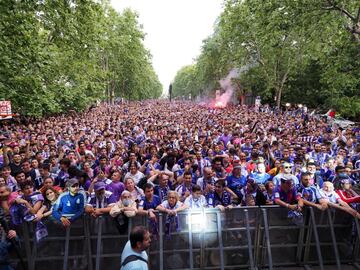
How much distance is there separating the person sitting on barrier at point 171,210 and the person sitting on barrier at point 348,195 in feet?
9.52

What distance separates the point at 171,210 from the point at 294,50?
33.2m

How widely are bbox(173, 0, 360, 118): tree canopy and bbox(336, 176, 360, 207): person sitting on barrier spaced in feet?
32.1

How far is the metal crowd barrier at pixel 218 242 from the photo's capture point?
522 cm

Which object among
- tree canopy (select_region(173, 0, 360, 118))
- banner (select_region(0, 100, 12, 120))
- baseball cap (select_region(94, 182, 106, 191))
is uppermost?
tree canopy (select_region(173, 0, 360, 118))

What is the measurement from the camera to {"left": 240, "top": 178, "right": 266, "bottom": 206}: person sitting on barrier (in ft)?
19.3

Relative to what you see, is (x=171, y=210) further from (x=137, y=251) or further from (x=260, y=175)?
(x=260, y=175)

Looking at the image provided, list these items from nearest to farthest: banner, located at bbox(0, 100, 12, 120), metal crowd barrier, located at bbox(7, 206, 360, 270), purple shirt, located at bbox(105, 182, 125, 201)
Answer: metal crowd barrier, located at bbox(7, 206, 360, 270) < purple shirt, located at bbox(105, 182, 125, 201) < banner, located at bbox(0, 100, 12, 120)

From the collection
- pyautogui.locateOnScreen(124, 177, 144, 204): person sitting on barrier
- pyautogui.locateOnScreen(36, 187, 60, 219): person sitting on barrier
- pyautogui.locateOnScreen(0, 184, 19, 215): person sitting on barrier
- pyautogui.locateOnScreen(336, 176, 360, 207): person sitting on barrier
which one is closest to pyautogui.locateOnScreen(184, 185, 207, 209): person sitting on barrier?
pyautogui.locateOnScreen(124, 177, 144, 204): person sitting on barrier

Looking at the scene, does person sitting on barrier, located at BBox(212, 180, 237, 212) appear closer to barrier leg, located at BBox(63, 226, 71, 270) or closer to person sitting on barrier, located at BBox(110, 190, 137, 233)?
person sitting on barrier, located at BBox(110, 190, 137, 233)

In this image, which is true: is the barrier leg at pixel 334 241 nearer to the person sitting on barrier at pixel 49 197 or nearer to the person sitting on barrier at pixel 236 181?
the person sitting on barrier at pixel 236 181

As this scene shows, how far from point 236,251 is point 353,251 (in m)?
2.14

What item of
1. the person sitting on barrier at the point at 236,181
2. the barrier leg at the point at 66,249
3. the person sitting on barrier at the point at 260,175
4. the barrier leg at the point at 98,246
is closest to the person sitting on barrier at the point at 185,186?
the person sitting on barrier at the point at 236,181

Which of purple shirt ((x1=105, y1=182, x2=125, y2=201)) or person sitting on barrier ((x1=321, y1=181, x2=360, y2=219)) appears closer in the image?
person sitting on barrier ((x1=321, y1=181, x2=360, y2=219))

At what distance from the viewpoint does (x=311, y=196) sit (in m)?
5.73
